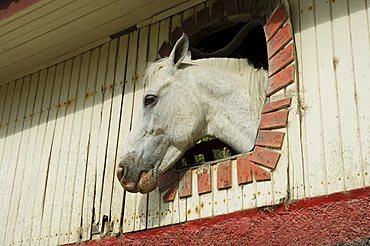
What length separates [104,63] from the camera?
23.3 feet

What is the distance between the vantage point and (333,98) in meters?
5.15

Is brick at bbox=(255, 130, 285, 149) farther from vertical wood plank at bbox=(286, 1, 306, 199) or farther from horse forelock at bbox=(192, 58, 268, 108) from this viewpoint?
horse forelock at bbox=(192, 58, 268, 108)

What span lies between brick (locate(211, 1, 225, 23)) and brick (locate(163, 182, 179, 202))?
154 centimetres

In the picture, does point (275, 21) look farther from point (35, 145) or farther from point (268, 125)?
point (35, 145)

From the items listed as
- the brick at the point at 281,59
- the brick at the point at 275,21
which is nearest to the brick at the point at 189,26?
the brick at the point at 275,21

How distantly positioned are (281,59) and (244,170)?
3.08 feet

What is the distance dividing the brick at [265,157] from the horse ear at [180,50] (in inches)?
46.6

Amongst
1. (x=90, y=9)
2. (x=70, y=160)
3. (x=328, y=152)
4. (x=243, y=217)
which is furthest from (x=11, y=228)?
(x=328, y=152)

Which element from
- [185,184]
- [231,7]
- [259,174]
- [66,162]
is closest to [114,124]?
[66,162]

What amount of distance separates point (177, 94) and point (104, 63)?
4.66 ft

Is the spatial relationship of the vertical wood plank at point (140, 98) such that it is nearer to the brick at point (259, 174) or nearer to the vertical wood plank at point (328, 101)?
the brick at point (259, 174)

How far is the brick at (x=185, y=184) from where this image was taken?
5664mm

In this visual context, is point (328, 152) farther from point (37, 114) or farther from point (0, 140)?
point (0, 140)

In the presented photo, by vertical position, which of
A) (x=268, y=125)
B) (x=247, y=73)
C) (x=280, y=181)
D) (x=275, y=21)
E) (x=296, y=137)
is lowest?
(x=280, y=181)
